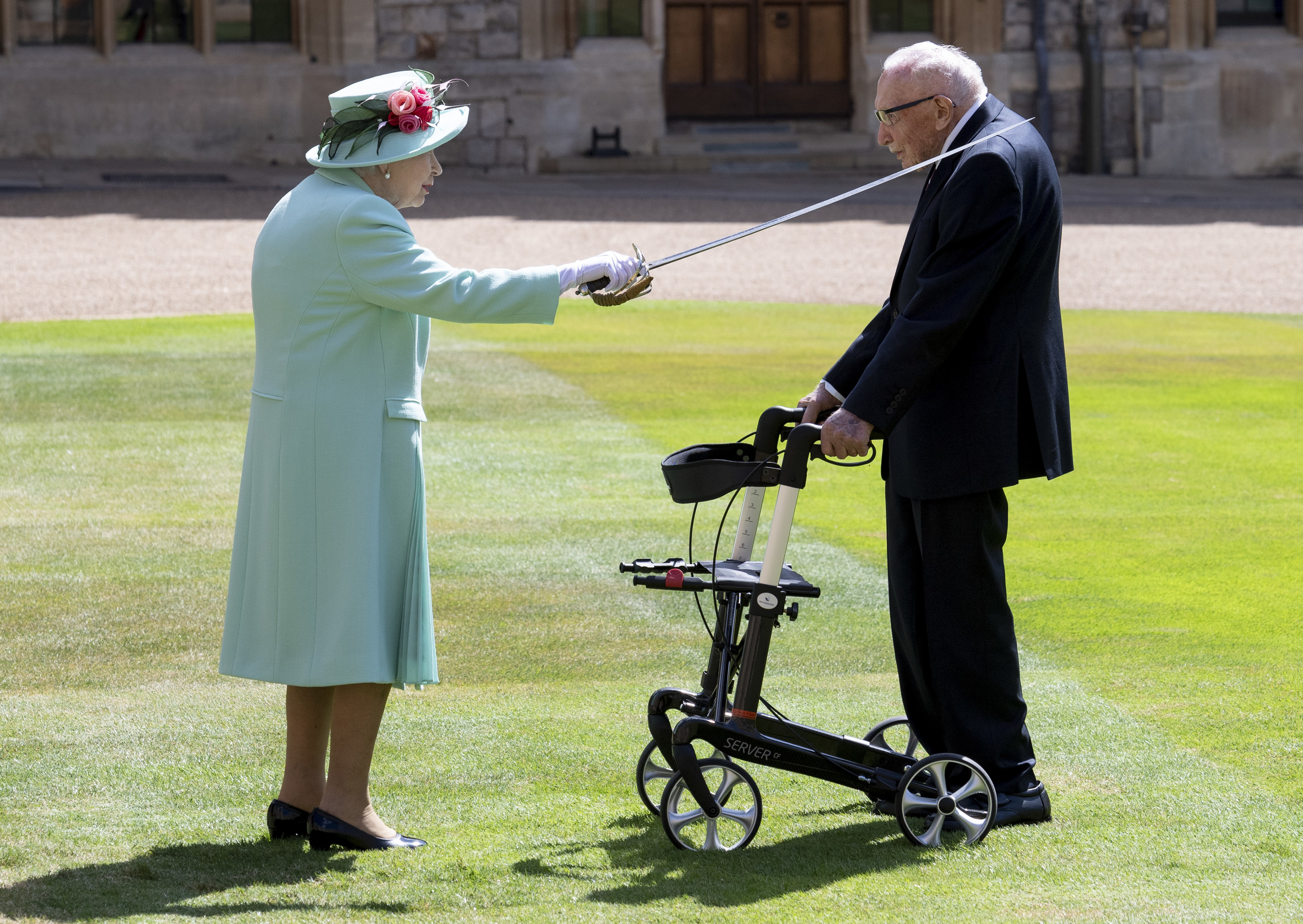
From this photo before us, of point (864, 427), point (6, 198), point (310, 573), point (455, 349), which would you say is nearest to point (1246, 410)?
point (455, 349)

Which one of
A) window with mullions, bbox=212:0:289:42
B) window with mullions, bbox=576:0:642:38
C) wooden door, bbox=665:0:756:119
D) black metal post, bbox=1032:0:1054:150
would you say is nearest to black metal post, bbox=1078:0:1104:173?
black metal post, bbox=1032:0:1054:150

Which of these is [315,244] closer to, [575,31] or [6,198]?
[6,198]

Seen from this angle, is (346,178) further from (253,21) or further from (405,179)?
(253,21)

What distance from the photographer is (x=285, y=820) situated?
3844 mm

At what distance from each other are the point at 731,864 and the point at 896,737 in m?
0.84

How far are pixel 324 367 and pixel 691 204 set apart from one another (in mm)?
15973

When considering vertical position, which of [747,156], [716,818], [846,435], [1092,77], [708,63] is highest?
[708,63]

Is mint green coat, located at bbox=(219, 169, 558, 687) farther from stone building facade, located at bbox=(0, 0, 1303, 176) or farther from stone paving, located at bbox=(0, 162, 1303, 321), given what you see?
stone building facade, located at bbox=(0, 0, 1303, 176)

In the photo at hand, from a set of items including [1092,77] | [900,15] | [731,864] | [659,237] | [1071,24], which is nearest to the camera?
[731,864]

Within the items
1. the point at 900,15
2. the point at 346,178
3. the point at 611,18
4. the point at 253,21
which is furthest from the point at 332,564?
the point at 900,15

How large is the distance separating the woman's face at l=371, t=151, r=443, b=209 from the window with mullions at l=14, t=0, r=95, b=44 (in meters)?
22.2

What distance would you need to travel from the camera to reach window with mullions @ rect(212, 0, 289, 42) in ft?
80.1

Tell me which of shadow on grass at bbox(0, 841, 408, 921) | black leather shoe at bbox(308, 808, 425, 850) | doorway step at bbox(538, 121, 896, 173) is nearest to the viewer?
shadow on grass at bbox(0, 841, 408, 921)

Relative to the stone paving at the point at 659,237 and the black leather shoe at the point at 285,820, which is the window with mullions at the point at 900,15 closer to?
the stone paving at the point at 659,237
